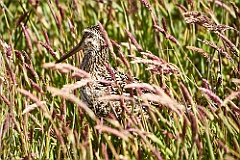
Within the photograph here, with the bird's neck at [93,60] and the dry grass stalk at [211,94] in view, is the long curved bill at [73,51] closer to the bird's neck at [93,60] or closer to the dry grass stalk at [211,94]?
the bird's neck at [93,60]

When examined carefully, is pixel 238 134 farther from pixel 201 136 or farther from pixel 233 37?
pixel 233 37

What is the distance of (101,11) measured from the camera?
497 cm

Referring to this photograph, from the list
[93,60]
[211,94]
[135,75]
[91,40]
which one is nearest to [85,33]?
[91,40]

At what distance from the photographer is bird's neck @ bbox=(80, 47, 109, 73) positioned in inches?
171

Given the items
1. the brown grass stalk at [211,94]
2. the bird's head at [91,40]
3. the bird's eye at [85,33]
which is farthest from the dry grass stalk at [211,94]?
the bird's eye at [85,33]

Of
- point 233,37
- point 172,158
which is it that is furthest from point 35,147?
point 233,37

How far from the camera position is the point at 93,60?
4.36m

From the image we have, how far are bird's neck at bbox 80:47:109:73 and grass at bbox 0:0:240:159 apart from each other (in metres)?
0.11

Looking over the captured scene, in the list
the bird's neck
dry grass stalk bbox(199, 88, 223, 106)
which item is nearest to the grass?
dry grass stalk bbox(199, 88, 223, 106)

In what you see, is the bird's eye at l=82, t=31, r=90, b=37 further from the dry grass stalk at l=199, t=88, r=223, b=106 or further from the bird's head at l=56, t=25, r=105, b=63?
the dry grass stalk at l=199, t=88, r=223, b=106

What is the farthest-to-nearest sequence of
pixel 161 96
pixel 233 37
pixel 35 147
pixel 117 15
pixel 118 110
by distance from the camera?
pixel 117 15 < pixel 233 37 < pixel 118 110 < pixel 35 147 < pixel 161 96

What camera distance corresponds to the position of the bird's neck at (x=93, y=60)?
434cm

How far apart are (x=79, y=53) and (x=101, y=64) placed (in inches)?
11.3

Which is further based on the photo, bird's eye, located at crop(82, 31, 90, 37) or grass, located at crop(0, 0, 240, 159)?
bird's eye, located at crop(82, 31, 90, 37)
